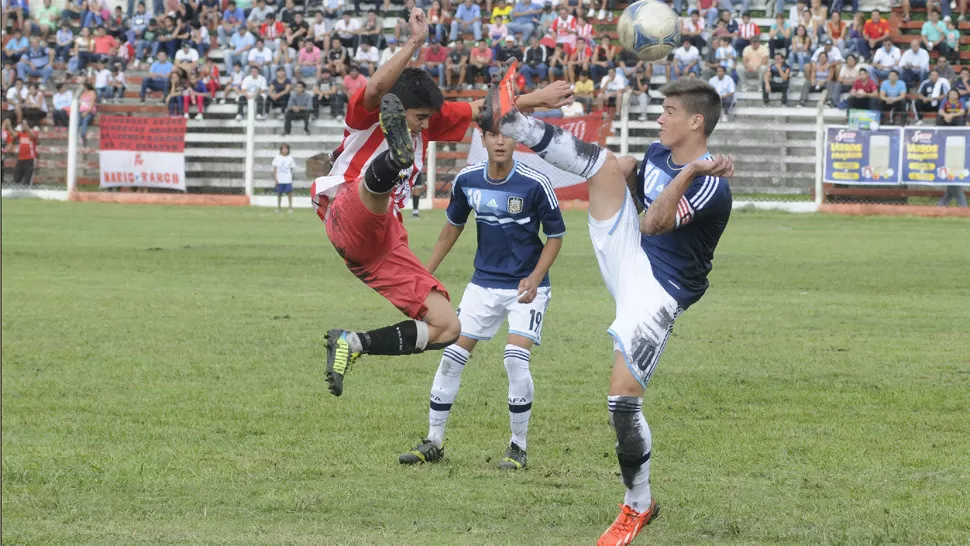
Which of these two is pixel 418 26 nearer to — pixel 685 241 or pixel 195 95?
pixel 685 241

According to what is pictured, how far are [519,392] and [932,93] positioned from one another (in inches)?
1011

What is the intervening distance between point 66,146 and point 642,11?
107ft

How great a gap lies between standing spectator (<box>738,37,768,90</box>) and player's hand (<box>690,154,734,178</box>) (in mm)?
29130

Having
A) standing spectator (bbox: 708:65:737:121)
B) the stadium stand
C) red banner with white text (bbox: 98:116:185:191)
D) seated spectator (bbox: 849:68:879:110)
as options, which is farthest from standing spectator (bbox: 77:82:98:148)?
seated spectator (bbox: 849:68:879:110)

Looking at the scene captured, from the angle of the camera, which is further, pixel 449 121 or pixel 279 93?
pixel 279 93

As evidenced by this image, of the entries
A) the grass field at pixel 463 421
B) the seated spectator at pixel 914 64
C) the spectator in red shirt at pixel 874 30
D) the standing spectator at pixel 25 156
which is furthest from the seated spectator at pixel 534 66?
the grass field at pixel 463 421

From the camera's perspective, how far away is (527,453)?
8.12 m

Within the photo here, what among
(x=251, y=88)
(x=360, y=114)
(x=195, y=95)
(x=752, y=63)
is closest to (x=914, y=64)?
(x=752, y=63)

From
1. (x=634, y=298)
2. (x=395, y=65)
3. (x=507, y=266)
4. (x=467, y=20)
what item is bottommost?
(x=507, y=266)


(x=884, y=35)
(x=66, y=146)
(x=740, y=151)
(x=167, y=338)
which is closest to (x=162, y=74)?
(x=66, y=146)

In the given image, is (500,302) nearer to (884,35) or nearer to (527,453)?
(527,453)

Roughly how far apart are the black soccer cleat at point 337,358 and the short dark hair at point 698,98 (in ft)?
7.14

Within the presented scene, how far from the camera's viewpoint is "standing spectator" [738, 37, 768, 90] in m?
34.0

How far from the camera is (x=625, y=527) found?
6.03 metres
